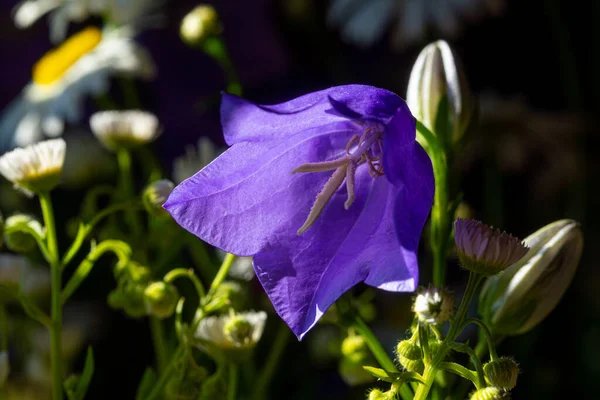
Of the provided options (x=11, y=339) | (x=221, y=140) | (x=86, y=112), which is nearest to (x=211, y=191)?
(x=11, y=339)

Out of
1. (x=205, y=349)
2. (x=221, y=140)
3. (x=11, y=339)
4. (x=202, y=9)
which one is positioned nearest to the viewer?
(x=205, y=349)

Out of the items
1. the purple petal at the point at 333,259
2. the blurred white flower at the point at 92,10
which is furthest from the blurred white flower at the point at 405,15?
the purple petal at the point at 333,259

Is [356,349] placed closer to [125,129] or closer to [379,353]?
[379,353]

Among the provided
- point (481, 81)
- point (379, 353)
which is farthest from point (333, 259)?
point (481, 81)

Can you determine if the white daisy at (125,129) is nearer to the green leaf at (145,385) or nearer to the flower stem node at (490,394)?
the green leaf at (145,385)

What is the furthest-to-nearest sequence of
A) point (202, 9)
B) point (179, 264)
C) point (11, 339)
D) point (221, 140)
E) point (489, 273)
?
point (221, 140), point (11, 339), point (179, 264), point (202, 9), point (489, 273)

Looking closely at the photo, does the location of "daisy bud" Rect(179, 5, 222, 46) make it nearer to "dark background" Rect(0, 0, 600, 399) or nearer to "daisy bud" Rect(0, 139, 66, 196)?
"daisy bud" Rect(0, 139, 66, 196)

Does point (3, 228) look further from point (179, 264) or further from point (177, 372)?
point (179, 264)

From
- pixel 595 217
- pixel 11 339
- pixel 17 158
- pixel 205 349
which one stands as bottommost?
pixel 595 217
